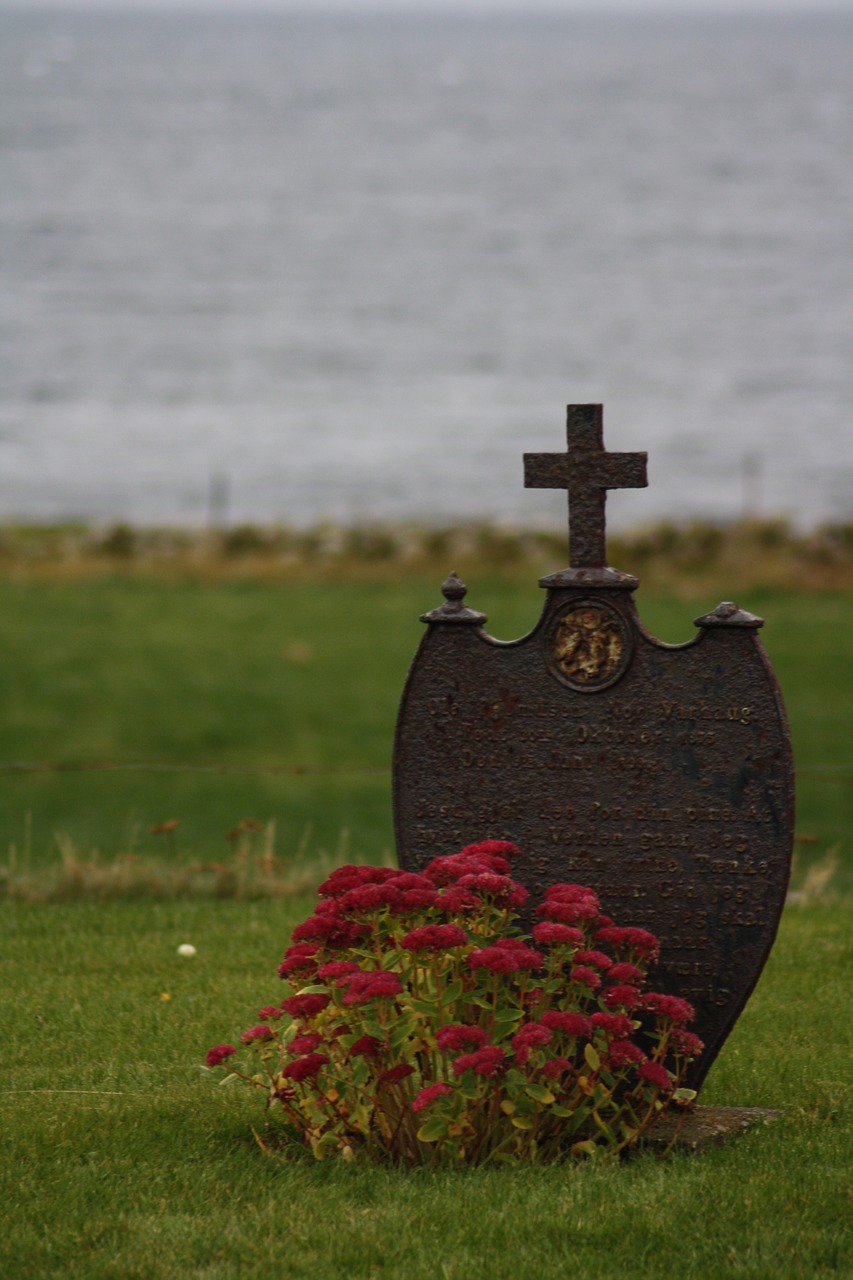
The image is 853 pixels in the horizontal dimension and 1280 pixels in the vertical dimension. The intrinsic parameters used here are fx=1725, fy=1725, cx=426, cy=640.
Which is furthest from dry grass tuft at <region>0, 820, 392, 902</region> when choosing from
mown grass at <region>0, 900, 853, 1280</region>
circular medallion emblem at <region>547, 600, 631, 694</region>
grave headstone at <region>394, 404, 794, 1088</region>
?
circular medallion emblem at <region>547, 600, 631, 694</region>

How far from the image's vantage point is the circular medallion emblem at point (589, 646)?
6219mm

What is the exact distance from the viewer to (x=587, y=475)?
644cm

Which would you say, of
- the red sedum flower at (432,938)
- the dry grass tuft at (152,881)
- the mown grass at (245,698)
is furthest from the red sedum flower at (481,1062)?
the mown grass at (245,698)

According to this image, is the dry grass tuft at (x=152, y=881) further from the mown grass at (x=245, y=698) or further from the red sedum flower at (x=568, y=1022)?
the red sedum flower at (x=568, y=1022)

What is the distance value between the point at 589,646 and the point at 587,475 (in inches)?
26.1

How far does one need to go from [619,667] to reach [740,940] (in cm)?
105

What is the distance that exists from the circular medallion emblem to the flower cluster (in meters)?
0.71

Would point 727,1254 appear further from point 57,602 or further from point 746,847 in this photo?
point 57,602

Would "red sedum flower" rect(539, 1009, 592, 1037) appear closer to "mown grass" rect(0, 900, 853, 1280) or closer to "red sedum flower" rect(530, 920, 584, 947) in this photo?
"red sedum flower" rect(530, 920, 584, 947)

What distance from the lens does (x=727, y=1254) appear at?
190 inches

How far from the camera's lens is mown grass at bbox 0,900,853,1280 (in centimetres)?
480

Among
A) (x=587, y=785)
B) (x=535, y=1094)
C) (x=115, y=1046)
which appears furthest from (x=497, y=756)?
(x=115, y=1046)

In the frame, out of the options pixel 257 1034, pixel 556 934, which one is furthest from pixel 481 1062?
pixel 257 1034

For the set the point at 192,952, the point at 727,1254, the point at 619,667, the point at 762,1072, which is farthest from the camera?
the point at 192,952
